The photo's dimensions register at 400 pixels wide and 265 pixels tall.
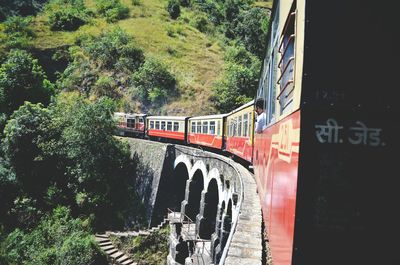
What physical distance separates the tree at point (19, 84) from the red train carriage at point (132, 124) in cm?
745

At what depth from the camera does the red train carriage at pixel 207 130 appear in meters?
18.0

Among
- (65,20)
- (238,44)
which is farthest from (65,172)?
(65,20)

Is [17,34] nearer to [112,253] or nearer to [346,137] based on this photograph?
[112,253]

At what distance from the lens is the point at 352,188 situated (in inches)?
82.0

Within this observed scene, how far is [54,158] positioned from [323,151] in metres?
23.6

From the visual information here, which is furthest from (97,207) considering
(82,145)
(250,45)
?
(250,45)

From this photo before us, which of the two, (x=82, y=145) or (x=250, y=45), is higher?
(x=250, y=45)

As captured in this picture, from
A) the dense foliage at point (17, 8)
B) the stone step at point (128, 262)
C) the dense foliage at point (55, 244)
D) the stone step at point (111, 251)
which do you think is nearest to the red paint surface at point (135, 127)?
the dense foliage at point (55, 244)

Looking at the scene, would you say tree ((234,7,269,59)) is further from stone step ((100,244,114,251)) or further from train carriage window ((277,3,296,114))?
train carriage window ((277,3,296,114))

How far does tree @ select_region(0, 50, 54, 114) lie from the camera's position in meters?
30.5

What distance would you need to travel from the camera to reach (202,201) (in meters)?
17.6

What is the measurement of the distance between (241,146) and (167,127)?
1401 cm

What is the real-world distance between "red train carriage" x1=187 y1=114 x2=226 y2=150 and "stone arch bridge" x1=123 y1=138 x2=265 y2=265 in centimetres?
90

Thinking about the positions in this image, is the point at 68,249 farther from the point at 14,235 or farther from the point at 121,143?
the point at 121,143
